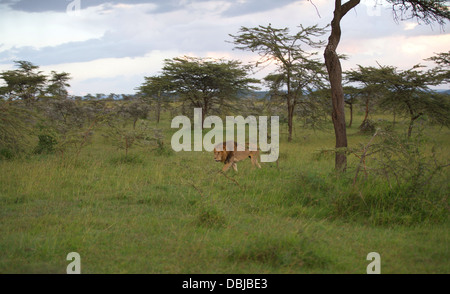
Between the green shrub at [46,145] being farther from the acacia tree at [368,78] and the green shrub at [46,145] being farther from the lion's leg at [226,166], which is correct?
the acacia tree at [368,78]

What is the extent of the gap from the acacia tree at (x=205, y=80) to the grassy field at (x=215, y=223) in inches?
573

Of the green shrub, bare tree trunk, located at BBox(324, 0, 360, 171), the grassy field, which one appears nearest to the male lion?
the grassy field

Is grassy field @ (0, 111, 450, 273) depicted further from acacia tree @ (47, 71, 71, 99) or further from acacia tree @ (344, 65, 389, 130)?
acacia tree @ (47, 71, 71, 99)

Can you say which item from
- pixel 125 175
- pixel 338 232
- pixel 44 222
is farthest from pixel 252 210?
pixel 125 175

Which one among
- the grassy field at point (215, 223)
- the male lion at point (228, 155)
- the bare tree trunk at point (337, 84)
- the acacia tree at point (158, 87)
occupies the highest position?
the acacia tree at point (158, 87)

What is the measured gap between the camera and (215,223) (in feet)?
16.9

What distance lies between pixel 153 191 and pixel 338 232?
370 centimetres

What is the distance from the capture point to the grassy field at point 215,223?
13.2ft

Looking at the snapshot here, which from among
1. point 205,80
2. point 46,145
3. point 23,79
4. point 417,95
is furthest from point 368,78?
point 23,79

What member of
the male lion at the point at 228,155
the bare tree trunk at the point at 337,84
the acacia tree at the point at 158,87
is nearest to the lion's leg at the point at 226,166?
the male lion at the point at 228,155

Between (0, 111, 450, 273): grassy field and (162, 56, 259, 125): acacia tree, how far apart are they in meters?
14.6

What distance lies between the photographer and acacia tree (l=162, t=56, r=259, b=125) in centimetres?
2233

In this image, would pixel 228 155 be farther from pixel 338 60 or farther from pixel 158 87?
pixel 158 87
